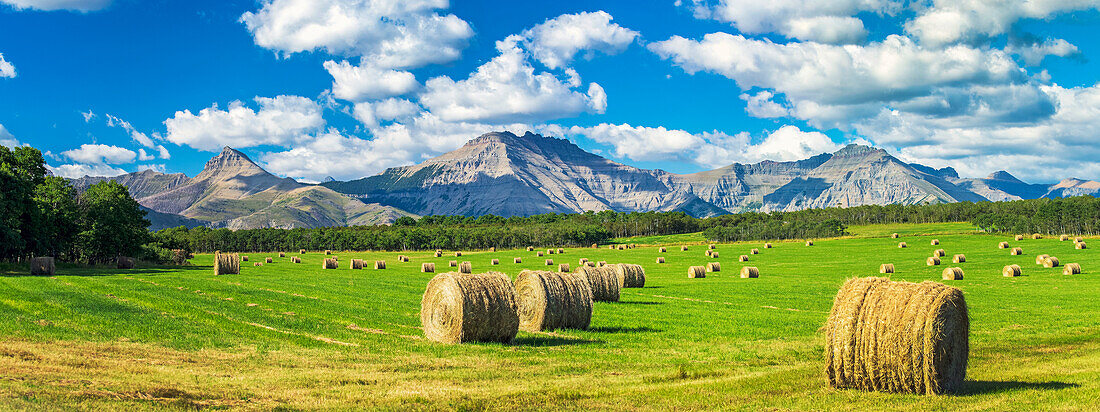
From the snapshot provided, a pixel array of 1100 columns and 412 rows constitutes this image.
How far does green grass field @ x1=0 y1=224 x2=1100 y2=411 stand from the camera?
11406 mm

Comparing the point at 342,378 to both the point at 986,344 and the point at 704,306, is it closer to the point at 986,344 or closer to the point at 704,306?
the point at 986,344

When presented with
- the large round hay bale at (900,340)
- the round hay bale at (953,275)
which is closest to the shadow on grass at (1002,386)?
the large round hay bale at (900,340)

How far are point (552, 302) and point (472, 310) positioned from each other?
163 inches

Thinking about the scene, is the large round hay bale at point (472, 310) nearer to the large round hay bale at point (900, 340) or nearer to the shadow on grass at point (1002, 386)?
the large round hay bale at point (900, 340)

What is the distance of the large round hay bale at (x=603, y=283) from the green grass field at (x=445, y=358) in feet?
2.16

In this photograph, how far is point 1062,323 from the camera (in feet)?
78.2

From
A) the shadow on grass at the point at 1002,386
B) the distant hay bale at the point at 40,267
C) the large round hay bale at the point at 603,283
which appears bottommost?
the shadow on grass at the point at 1002,386

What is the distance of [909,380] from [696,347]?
6.70 meters

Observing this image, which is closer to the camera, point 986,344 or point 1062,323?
point 986,344

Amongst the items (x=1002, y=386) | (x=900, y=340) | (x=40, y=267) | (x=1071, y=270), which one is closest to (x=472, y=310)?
(x=900, y=340)

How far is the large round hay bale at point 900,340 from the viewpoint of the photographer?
12.4 m

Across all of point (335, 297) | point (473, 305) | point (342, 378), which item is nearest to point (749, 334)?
point (473, 305)

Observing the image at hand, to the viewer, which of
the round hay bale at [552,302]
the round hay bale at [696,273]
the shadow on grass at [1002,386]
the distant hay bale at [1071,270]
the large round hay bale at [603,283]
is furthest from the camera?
the round hay bale at [696,273]

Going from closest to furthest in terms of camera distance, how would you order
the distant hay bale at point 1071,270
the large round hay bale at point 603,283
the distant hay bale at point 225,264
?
1. the large round hay bale at point 603,283
2. the distant hay bale at point 1071,270
3. the distant hay bale at point 225,264
